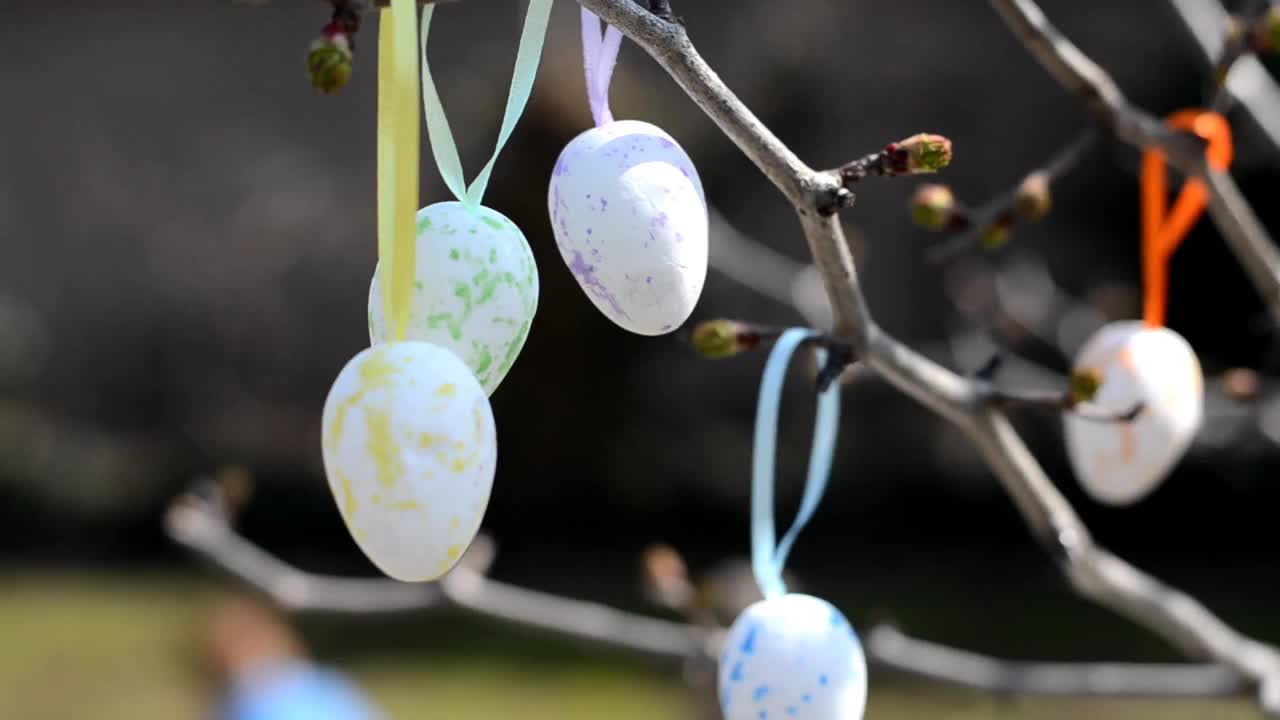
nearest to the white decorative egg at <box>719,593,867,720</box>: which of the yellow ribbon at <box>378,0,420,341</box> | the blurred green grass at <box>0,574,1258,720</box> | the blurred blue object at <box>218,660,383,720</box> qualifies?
the yellow ribbon at <box>378,0,420,341</box>

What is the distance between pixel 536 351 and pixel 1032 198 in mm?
5217

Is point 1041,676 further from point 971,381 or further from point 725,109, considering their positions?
point 725,109

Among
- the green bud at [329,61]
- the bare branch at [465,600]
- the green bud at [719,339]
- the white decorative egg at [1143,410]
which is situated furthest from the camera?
the bare branch at [465,600]

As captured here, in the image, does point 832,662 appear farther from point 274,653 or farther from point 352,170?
point 352,170

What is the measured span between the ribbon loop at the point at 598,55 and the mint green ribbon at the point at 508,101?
2cm

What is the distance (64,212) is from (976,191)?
14.4ft

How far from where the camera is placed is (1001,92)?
260 inches

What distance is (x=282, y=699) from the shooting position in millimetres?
3043

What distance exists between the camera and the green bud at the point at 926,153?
0.62m

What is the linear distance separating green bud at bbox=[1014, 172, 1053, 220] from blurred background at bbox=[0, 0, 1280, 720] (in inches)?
146

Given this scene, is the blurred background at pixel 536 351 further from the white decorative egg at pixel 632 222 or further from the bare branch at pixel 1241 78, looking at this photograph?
the white decorative egg at pixel 632 222

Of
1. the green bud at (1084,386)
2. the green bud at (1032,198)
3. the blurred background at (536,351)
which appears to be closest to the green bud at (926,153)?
the green bud at (1084,386)

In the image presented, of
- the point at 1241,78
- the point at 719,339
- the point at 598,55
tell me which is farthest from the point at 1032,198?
the point at 1241,78

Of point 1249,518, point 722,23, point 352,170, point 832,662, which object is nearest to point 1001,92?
point 722,23
